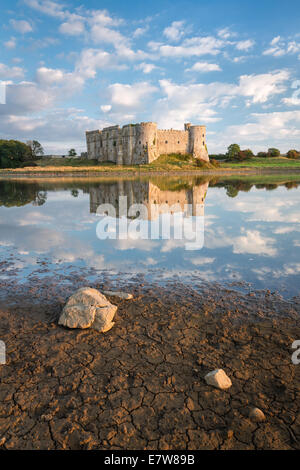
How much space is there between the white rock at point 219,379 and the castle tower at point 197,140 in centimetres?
8256

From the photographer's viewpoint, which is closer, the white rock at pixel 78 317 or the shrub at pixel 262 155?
the white rock at pixel 78 317

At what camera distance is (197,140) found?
8156 cm

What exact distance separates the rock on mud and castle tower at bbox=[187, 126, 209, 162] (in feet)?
267

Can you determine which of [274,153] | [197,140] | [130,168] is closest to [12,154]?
[130,168]

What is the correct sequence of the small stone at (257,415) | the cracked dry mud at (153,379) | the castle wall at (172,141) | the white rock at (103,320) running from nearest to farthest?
the cracked dry mud at (153,379) → the small stone at (257,415) → the white rock at (103,320) → the castle wall at (172,141)

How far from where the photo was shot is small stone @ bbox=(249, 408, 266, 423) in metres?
3.30

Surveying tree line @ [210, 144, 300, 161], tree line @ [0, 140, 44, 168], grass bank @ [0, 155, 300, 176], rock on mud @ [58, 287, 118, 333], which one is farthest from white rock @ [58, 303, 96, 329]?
tree line @ [210, 144, 300, 161]

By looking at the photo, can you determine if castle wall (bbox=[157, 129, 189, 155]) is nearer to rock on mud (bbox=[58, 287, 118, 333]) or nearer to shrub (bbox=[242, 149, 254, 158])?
shrub (bbox=[242, 149, 254, 158])

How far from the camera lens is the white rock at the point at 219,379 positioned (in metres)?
3.79

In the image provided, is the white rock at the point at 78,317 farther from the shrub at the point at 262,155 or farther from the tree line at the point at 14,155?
the shrub at the point at 262,155

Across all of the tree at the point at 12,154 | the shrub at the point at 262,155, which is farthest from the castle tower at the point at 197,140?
the tree at the point at 12,154

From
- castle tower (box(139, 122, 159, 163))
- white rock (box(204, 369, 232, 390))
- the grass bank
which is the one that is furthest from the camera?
castle tower (box(139, 122, 159, 163))

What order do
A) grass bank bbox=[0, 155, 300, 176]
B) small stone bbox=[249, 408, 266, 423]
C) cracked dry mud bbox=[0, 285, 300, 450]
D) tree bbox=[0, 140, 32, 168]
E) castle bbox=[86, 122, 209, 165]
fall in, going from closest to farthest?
cracked dry mud bbox=[0, 285, 300, 450] < small stone bbox=[249, 408, 266, 423] < grass bank bbox=[0, 155, 300, 176] < castle bbox=[86, 122, 209, 165] < tree bbox=[0, 140, 32, 168]
